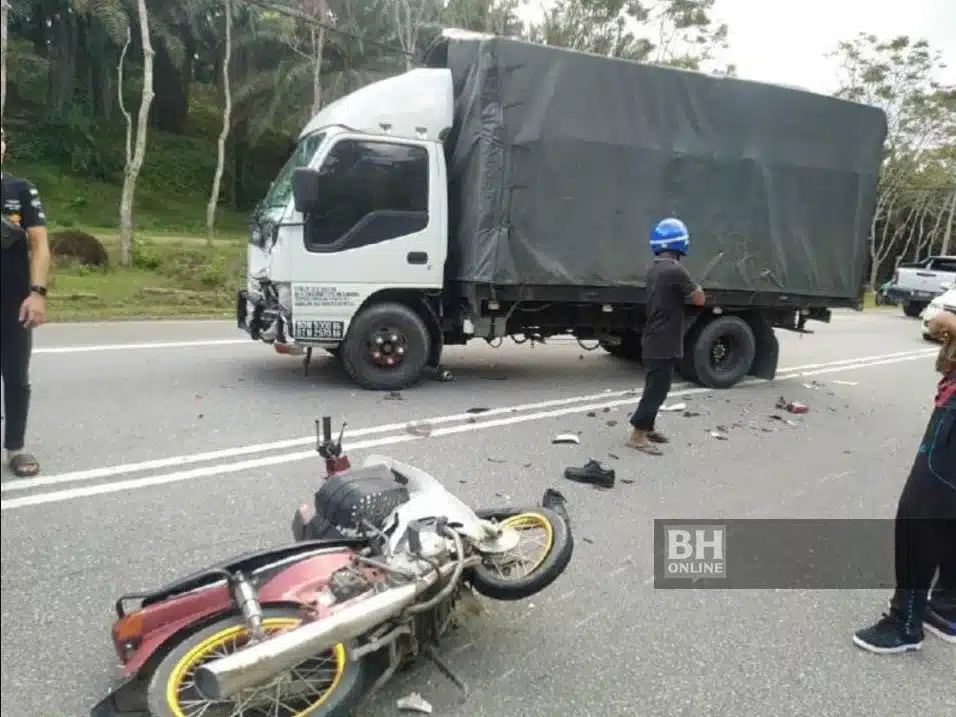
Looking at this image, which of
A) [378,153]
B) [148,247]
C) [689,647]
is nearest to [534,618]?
[689,647]

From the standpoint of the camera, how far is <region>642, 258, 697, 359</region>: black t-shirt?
5.92 m

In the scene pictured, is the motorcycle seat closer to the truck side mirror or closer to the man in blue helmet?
the man in blue helmet

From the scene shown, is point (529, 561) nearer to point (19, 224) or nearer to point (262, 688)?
point (262, 688)

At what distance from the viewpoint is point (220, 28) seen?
78.9ft

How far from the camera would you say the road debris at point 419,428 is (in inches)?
239

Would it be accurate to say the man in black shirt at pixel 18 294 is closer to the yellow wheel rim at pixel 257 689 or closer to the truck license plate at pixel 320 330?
the yellow wheel rim at pixel 257 689

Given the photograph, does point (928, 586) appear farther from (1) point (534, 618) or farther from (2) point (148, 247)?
(2) point (148, 247)

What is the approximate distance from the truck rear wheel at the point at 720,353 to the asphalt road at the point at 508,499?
26 cm

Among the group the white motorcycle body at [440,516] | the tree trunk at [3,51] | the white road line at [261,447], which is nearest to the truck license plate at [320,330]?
the white road line at [261,447]

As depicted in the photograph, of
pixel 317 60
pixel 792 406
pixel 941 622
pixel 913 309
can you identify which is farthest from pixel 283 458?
pixel 913 309

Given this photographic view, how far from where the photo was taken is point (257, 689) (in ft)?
7.57

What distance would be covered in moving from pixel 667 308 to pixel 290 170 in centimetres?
378

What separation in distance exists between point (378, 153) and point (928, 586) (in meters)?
5.50

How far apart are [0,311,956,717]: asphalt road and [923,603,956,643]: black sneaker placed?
0.28 ft
